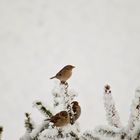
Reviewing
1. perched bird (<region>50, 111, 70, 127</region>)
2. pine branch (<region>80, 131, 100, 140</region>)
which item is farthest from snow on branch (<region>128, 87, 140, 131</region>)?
perched bird (<region>50, 111, 70, 127</region>)

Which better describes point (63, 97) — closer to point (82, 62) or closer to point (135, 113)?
point (135, 113)

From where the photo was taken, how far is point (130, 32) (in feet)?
123

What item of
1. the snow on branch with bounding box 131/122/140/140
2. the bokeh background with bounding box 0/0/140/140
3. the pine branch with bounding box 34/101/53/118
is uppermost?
the bokeh background with bounding box 0/0/140/140

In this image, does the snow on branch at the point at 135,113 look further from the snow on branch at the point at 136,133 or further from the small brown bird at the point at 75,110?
the small brown bird at the point at 75,110

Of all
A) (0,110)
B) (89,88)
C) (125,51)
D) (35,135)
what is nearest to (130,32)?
(125,51)

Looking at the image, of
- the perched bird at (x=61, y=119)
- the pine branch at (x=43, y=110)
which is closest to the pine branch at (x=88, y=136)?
the perched bird at (x=61, y=119)

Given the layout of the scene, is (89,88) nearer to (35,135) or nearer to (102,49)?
(102,49)

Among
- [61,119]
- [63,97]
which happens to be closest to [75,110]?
[63,97]

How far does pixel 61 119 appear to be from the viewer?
10.5 ft

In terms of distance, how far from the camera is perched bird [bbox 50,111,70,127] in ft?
10.5

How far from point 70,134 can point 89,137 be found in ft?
0.58

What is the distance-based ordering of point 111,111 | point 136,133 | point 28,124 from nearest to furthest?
point 136,133 → point 111,111 → point 28,124

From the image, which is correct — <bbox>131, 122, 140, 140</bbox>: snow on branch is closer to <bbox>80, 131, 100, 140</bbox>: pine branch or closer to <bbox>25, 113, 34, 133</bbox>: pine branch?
<bbox>80, 131, 100, 140</bbox>: pine branch

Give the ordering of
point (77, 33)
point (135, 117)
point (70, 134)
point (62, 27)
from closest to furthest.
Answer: point (135, 117) < point (70, 134) < point (62, 27) < point (77, 33)
